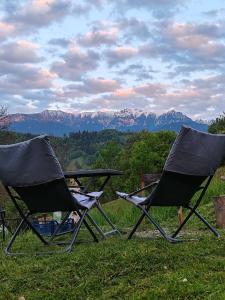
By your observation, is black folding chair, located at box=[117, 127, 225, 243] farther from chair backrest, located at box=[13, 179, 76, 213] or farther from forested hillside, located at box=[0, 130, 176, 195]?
forested hillside, located at box=[0, 130, 176, 195]

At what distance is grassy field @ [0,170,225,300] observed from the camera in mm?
2826

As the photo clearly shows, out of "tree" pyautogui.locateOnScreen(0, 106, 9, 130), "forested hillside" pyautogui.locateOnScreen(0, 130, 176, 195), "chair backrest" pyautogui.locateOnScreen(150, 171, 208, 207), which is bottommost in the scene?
"forested hillside" pyautogui.locateOnScreen(0, 130, 176, 195)

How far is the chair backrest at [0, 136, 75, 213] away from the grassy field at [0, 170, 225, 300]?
56 cm

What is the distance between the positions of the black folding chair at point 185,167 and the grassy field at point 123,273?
507 mm

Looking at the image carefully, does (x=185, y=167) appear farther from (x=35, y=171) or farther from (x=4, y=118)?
(x=4, y=118)

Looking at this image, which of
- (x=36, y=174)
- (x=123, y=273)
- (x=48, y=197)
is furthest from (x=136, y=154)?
(x=123, y=273)

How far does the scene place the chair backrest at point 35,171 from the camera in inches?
163

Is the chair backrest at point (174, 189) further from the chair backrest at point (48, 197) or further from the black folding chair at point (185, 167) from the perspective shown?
the chair backrest at point (48, 197)

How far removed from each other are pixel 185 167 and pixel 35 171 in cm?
128

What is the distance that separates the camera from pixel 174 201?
183 inches

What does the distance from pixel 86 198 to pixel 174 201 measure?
92 cm

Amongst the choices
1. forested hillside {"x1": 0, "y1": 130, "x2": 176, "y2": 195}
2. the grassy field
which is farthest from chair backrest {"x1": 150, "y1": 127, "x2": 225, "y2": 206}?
forested hillside {"x1": 0, "y1": 130, "x2": 176, "y2": 195}

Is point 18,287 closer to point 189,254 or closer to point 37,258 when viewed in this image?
point 37,258

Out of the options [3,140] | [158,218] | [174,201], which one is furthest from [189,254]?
[3,140]
